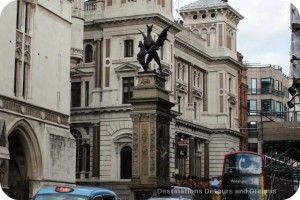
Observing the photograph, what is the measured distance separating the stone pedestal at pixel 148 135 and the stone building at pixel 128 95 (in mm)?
23335

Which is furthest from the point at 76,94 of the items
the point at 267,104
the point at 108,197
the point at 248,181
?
the point at 108,197

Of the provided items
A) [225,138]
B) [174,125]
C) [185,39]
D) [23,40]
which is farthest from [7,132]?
[225,138]

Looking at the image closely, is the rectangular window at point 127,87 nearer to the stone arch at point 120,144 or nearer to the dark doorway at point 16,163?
the stone arch at point 120,144

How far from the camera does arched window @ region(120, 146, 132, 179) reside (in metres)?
58.5

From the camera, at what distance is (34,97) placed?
4181 cm

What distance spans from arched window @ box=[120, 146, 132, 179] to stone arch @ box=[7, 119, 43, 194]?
16930 mm

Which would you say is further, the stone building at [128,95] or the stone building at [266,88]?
the stone building at [266,88]

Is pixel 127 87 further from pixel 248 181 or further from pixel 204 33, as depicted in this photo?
pixel 248 181

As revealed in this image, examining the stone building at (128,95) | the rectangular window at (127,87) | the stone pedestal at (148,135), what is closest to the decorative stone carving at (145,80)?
the stone pedestal at (148,135)

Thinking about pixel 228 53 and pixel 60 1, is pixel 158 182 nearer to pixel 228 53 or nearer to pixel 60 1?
pixel 60 1

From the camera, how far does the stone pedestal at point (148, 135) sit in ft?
107

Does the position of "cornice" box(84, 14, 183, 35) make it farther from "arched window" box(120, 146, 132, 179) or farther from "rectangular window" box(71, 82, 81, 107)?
"arched window" box(120, 146, 132, 179)

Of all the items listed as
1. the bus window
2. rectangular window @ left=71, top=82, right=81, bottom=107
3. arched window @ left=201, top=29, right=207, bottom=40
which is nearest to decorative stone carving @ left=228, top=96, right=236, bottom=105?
arched window @ left=201, top=29, right=207, bottom=40

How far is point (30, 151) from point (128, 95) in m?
18.6
